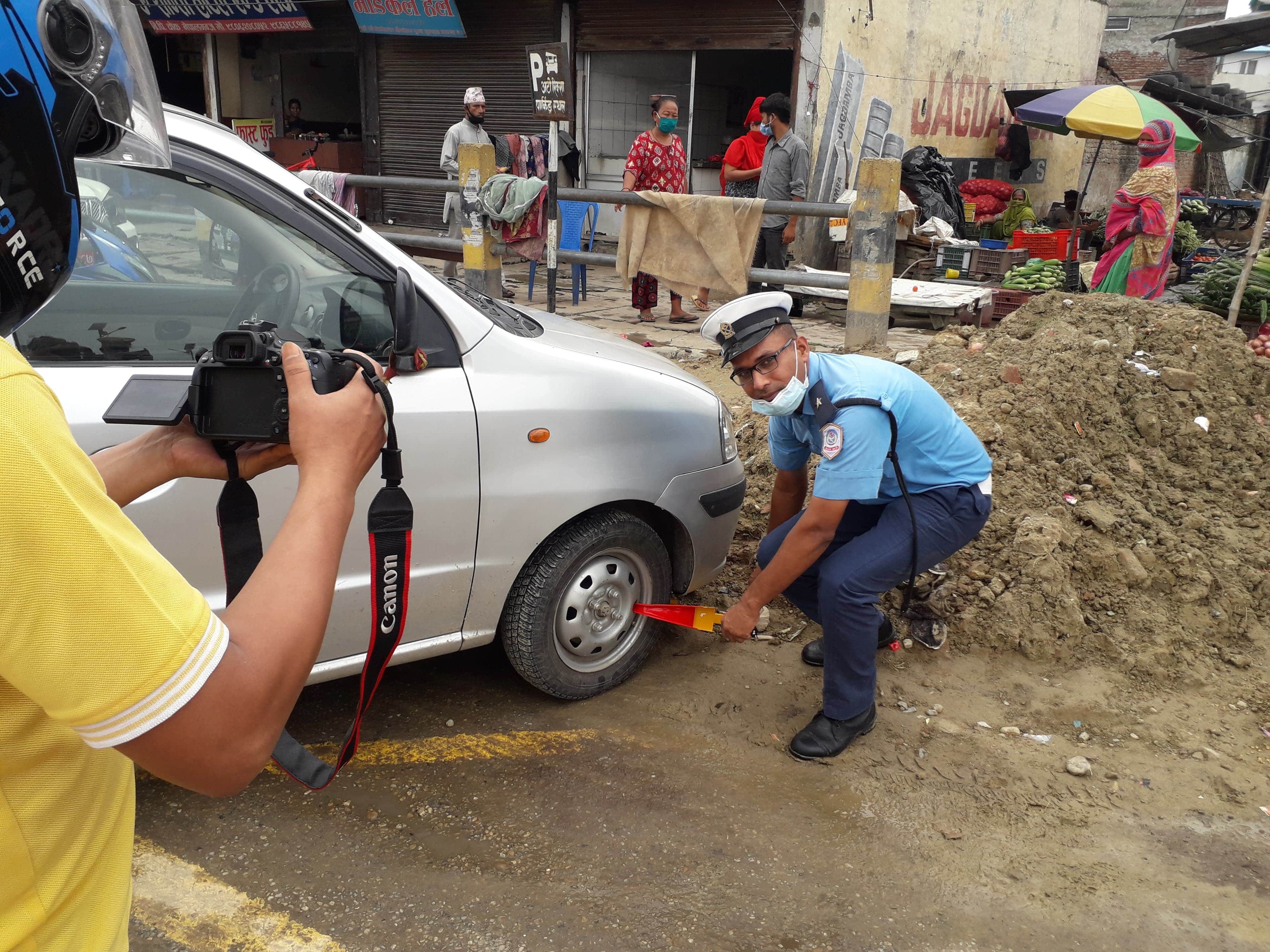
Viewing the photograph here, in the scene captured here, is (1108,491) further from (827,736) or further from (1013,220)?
(1013,220)

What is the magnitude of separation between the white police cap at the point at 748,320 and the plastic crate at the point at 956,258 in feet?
28.4

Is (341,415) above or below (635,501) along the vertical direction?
above

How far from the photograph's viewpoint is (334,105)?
17.6 meters

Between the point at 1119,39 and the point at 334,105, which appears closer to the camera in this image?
the point at 334,105

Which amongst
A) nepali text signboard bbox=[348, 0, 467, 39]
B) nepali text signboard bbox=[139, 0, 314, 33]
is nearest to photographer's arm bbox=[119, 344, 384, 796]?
nepali text signboard bbox=[348, 0, 467, 39]

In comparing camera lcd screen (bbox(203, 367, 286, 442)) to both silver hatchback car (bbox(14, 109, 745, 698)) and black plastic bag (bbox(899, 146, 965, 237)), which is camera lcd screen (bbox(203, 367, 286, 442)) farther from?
black plastic bag (bbox(899, 146, 965, 237))

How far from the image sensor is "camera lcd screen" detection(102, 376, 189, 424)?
1.32 metres

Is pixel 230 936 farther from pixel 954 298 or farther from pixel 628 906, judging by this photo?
pixel 954 298

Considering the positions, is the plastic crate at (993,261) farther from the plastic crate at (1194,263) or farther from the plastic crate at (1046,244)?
the plastic crate at (1194,263)

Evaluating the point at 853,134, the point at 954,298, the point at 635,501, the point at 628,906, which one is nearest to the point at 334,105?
the point at 853,134

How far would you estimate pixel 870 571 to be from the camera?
3277mm

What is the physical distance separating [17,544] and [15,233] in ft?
0.90

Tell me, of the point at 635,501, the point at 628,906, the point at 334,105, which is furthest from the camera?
the point at 334,105

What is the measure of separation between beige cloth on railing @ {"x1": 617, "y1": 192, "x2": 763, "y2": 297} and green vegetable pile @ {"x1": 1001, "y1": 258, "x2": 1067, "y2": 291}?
3.86 m
